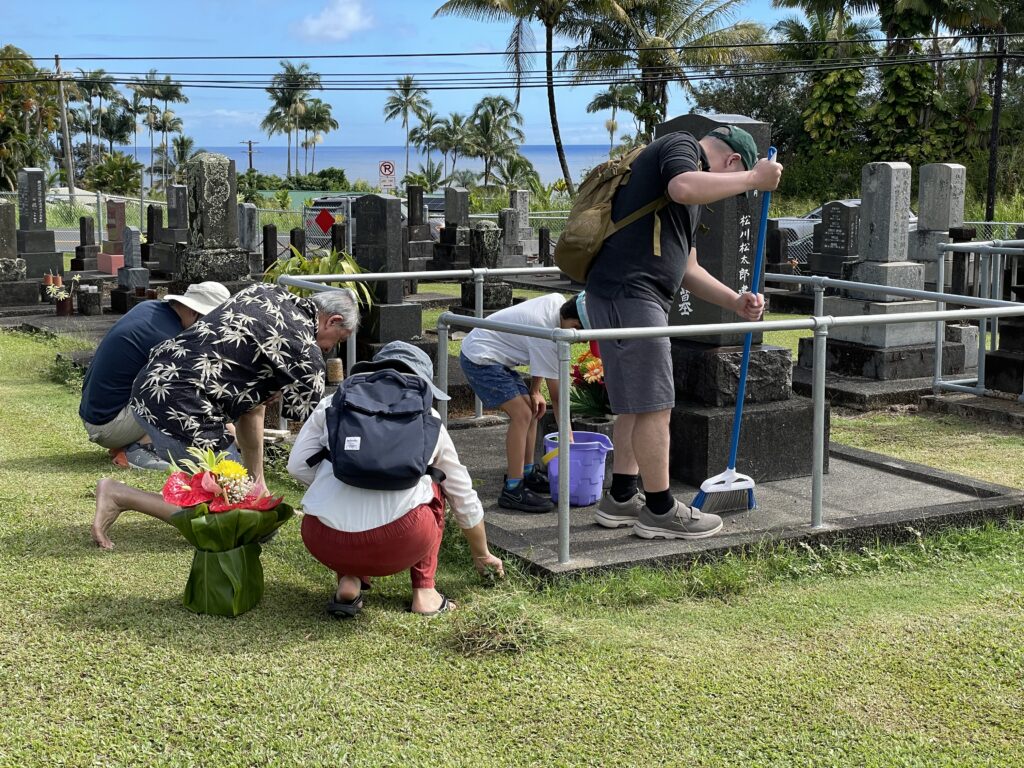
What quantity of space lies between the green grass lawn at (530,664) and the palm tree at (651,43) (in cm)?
3214

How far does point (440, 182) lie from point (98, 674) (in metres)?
69.6

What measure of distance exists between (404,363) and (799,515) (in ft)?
7.15

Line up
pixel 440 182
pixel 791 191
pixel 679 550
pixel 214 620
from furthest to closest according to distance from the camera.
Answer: pixel 440 182 < pixel 791 191 < pixel 679 550 < pixel 214 620

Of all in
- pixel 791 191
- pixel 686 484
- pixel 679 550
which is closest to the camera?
pixel 679 550

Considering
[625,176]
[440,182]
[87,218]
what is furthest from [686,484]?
[440,182]

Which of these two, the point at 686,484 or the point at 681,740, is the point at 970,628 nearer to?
the point at 681,740

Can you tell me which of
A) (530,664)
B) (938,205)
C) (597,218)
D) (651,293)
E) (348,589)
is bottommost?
(530,664)

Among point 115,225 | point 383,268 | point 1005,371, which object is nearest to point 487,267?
point 383,268

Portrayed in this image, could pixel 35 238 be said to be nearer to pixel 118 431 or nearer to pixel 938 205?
pixel 118 431

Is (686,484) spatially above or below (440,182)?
below

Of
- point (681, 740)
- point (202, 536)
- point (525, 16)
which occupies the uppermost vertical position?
point (525, 16)

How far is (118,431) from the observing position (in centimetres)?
670

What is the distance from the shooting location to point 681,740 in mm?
3426

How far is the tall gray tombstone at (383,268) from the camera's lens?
30.7 ft
